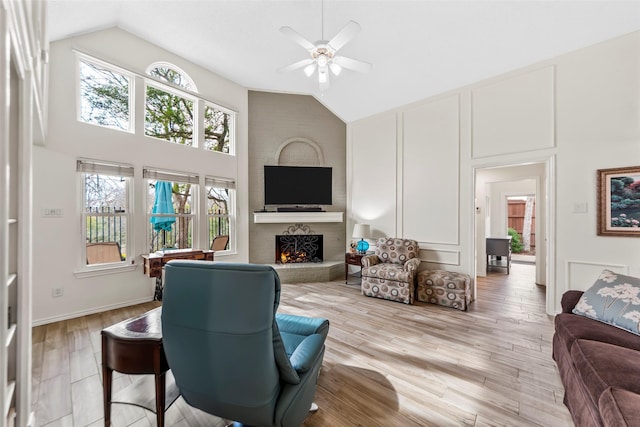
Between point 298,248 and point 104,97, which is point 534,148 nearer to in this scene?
point 298,248

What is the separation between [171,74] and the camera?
14.9 feet

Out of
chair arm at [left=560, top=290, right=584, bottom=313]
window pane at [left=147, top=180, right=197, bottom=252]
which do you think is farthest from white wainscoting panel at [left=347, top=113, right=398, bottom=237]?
window pane at [left=147, top=180, right=197, bottom=252]

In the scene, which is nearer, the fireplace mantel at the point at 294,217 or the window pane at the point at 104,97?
the window pane at the point at 104,97

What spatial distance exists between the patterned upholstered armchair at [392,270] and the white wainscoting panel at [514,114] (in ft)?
6.19

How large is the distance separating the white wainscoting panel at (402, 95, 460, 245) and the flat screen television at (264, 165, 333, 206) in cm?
170

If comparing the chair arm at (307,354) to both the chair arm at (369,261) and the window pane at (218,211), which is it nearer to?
the chair arm at (369,261)

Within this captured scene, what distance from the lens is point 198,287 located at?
3.89 ft

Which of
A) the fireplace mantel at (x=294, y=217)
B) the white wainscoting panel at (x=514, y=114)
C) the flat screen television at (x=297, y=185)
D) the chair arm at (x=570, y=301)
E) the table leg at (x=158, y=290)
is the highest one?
the white wainscoting panel at (x=514, y=114)

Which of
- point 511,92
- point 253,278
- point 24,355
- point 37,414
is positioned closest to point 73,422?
point 37,414

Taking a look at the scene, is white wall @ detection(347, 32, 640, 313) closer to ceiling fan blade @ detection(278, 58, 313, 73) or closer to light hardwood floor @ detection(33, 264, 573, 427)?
light hardwood floor @ detection(33, 264, 573, 427)

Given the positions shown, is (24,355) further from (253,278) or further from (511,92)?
(511,92)

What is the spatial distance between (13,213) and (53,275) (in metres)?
2.79

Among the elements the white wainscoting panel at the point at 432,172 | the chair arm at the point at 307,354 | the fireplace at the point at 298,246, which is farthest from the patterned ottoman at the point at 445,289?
the chair arm at the point at 307,354

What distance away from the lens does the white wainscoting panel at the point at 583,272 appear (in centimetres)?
318
